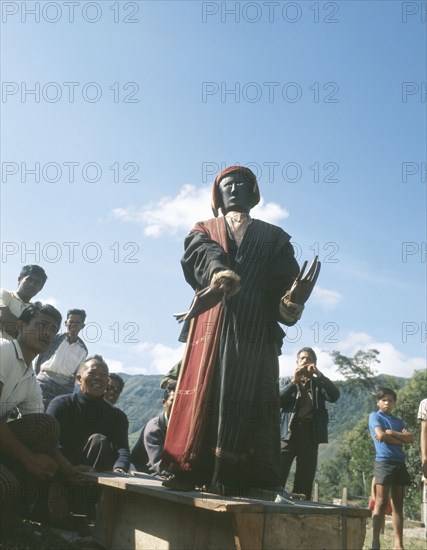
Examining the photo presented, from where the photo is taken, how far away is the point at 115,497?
4.09 meters

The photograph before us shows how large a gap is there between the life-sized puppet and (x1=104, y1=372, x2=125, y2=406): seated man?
110 inches

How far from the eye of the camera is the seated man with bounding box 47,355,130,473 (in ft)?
15.8

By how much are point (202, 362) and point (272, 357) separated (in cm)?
52

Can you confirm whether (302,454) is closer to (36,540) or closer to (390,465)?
(390,465)

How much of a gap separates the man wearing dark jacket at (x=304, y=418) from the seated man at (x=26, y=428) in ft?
8.96

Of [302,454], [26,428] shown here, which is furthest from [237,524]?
[302,454]

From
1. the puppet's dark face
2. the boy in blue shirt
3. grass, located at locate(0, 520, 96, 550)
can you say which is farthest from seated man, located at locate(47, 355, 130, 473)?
the boy in blue shirt

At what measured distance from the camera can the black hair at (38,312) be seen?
4.15m

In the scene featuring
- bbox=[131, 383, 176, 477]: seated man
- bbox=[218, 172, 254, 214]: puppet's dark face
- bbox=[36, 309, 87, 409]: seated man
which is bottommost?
bbox=[131, 383, 176, 477]: seated man

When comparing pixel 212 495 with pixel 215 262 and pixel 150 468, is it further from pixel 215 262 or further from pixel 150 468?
pixel 150 468

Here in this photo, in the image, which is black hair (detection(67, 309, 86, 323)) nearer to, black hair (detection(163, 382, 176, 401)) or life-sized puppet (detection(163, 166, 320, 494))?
black hair (detection(163, 382, 176, 401))

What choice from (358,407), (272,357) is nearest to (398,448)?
(272,357)

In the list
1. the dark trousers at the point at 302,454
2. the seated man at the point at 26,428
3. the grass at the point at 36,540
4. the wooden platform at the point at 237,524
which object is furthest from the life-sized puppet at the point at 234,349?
the dark trousers at the point at 302,454

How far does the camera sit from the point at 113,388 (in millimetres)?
6621
